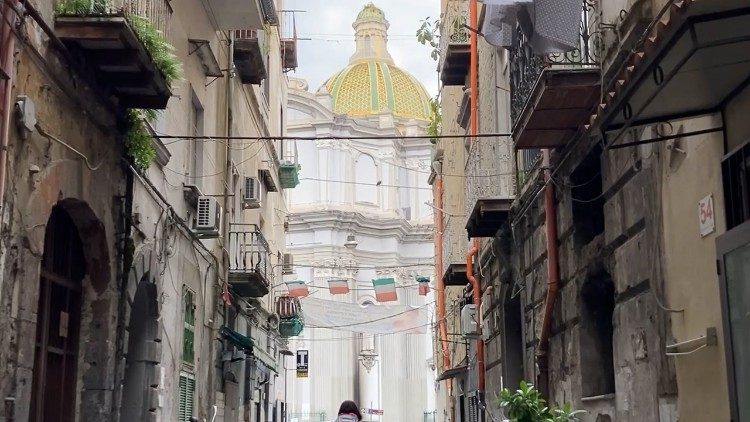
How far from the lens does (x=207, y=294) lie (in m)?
16.2

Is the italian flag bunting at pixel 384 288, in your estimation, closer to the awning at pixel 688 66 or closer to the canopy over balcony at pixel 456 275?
the canopy over balcony at pixel 456 275

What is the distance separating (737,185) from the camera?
6.11 m

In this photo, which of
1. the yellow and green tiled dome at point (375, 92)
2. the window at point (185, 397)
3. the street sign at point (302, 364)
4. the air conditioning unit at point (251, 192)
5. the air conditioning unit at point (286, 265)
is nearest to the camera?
the window at point (185, 397)

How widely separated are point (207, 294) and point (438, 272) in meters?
12.0

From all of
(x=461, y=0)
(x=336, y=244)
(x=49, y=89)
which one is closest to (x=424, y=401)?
(x=336, y=244)

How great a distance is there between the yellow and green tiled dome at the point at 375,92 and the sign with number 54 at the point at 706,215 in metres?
48.7

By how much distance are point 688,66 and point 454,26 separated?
12.9m

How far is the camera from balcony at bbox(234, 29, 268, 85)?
61.3 ft

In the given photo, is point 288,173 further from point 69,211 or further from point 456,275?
point 69,211

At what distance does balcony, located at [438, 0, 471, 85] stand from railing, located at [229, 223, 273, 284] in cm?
470

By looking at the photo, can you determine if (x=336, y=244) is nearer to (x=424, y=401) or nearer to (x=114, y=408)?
(x=424, y=401)

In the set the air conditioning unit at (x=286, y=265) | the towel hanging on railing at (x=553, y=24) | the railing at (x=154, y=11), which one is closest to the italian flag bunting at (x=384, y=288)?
the air conditioning unit at (x=286, y=265)

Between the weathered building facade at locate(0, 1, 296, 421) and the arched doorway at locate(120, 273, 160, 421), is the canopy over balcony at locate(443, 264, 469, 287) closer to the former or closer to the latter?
the weathered building facade at locate(0, 1, 296, 421)

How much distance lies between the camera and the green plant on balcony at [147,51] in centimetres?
862
